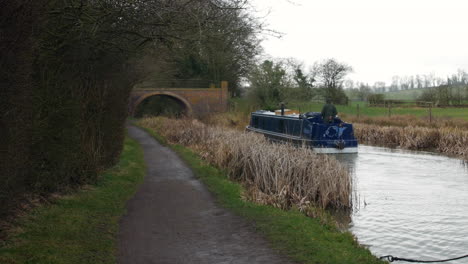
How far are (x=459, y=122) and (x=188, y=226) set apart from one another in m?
19.7

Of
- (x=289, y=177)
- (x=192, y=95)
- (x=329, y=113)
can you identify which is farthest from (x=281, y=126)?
(x=192, y=95)

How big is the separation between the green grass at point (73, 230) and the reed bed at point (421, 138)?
43.0 ft

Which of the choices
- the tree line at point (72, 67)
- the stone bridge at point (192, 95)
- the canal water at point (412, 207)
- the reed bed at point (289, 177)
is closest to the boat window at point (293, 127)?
the canal water at point (412, 207)

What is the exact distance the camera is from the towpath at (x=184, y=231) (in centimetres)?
573

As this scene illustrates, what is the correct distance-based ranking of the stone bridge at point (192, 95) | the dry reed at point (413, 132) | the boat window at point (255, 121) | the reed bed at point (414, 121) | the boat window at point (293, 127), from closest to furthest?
the dry reed at point (413, 132) → the boat window at point (293, 127) → the reed bed at point (414, 121) → the boat window at point (255, 121) → the stone bridge at point (192, 95)

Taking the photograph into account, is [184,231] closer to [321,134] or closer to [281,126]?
[321,134]

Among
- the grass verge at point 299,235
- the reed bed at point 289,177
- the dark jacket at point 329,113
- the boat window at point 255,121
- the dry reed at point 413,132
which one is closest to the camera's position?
the grass verge at point 299,235

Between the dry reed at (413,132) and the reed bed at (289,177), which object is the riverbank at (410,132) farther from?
the reed bed at (289,177)

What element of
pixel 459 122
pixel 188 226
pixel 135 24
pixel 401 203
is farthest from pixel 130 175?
pixel 459 122

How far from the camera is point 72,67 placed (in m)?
9.09

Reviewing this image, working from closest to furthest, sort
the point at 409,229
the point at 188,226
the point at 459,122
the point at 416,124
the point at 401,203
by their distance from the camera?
the point at 188,226 < the point at 409,229 < the point at 401,203 < the point at 459,122 < the point at 416,124

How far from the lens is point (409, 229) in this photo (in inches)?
341

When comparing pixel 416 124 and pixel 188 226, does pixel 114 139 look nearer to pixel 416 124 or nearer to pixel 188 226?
pixel 188 226

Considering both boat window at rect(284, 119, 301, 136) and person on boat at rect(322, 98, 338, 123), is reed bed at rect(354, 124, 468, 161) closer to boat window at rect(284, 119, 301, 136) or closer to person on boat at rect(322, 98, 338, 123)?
person on boat at rect(322, 98, 338, 123)
